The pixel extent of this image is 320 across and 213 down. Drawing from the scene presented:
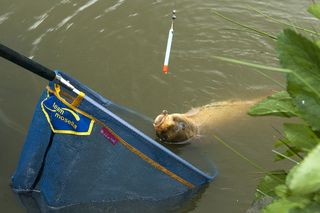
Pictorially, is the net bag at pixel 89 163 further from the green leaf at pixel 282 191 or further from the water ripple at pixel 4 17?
the water ripple at pixel 4 17

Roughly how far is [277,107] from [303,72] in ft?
A: 0.79

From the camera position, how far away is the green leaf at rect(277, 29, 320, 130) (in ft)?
4.51

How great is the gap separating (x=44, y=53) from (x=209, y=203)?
→ 2.83m

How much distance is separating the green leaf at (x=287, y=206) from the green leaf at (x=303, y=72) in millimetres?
252

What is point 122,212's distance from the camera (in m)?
3.85

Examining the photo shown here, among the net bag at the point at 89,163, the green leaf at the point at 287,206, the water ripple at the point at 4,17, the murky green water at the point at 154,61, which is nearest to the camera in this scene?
the green leaf at the point at 287,206

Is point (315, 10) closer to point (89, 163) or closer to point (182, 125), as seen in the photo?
point (89, 163)

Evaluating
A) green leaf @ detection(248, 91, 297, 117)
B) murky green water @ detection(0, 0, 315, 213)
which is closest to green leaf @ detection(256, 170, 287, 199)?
green leaf @ detection(248, 91, 297, 117)

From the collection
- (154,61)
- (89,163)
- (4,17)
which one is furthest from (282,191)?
(4,17)

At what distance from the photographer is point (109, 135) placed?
3346 mm

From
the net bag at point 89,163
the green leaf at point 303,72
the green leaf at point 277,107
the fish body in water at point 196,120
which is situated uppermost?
the green leaf at point 303,72

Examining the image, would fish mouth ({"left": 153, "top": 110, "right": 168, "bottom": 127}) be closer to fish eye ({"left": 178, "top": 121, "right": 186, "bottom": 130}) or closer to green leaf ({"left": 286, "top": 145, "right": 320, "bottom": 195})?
fish eye ({"left": 178, "top": 121, "right": 186, "bottom": 130})

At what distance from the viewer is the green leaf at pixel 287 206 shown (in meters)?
1.23

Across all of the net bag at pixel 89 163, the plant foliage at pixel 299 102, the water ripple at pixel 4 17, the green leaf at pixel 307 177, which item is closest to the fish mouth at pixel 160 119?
the net bag at pixel 89 163
